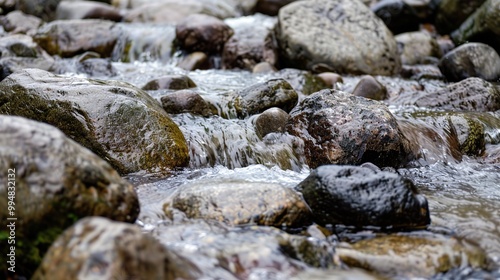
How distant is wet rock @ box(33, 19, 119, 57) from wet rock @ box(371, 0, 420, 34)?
7414mm

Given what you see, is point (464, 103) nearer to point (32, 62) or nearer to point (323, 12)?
point (323, 12)

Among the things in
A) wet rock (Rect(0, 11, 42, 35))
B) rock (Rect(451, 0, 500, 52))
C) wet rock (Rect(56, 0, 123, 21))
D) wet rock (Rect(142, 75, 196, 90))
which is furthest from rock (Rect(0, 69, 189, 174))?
wet rock (Rect(56, 0, 123, 21))

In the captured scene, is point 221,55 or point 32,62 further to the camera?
point 221,55

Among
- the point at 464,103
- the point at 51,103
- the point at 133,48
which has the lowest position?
the point at 133,48

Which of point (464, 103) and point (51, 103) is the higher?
point (51, 103)

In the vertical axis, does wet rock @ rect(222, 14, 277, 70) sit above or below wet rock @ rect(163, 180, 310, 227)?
below

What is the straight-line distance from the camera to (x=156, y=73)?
29.9ft

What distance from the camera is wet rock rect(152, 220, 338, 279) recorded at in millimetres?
2783

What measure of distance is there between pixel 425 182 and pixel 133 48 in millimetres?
8145

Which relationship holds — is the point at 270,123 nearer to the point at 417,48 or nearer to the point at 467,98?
the point at 467,98

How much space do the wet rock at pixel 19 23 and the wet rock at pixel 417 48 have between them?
975 centimetres

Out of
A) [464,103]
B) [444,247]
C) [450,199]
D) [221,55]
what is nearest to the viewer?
[444,247]

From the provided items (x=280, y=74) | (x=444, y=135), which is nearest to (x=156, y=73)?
(x=280, y=74)

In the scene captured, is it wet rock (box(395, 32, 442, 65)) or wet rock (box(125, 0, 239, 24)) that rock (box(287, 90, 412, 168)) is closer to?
→ wet rock (box(395, 32, 442, 65))
